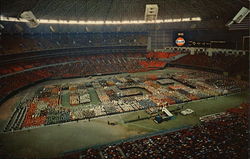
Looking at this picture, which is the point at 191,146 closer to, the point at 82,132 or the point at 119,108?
the point at 82,132

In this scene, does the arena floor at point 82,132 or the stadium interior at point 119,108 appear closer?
the stadium interior at point 119,108

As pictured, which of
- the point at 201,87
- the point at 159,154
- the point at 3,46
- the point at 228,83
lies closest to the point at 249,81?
the point at 228,83

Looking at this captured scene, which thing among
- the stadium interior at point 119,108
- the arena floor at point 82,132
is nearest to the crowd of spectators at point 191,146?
the stadium interior at point 119,108

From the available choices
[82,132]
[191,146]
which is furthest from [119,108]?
[191,146]

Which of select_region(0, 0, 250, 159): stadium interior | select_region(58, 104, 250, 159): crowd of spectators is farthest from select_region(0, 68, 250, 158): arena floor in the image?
select_region(58, 104, 250, 159): crowd of spectators

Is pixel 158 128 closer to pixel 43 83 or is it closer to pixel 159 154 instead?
pixel 159 154

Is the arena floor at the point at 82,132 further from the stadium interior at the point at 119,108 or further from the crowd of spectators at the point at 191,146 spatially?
the crowd of spectators at the point at 191,146
